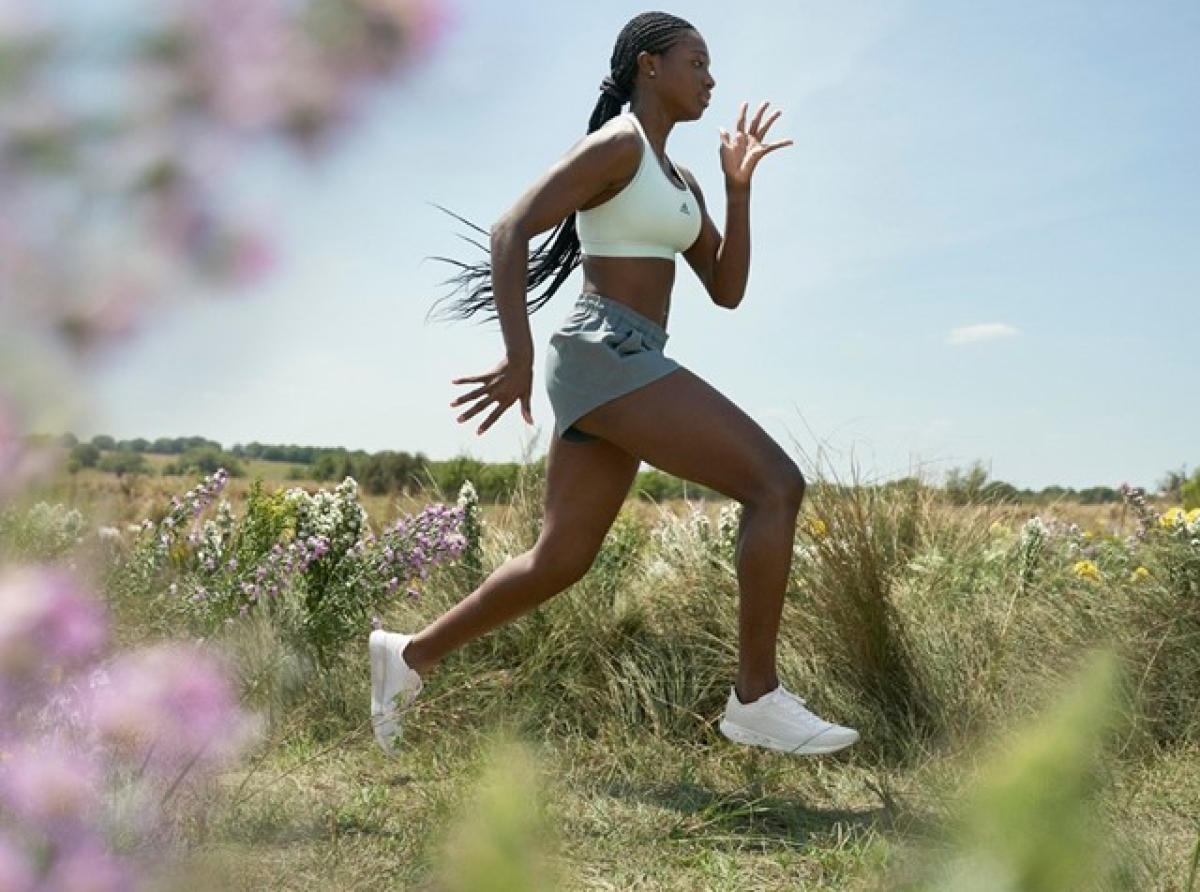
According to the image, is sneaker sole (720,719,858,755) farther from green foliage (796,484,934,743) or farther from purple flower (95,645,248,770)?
purple flower (95,645,248,770)

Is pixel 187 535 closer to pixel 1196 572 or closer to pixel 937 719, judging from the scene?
pixel 937 719

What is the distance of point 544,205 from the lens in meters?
Result: 3.16

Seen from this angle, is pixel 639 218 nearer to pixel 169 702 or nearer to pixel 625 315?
pixel 625 315

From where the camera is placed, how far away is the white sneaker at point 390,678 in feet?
11.4

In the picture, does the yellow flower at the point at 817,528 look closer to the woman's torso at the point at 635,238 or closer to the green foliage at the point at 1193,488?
the woman's torso at the point at 635,238

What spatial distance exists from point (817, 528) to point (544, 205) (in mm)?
1573

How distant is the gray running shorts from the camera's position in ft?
10.2

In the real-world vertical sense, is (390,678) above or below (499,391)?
below

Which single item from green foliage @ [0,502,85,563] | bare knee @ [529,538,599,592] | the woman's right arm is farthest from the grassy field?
green foliage @ [0,502,85,563]

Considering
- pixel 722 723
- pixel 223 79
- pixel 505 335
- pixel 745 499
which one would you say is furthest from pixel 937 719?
pixel 223 79

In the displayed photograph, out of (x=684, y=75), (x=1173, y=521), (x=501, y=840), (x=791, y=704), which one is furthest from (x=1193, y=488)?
(x=501, y=840)

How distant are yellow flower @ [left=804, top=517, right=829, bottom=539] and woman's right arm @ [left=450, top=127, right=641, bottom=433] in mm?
1380

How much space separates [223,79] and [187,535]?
A: 4986mm

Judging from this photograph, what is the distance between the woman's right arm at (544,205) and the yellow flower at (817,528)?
4.53ft
